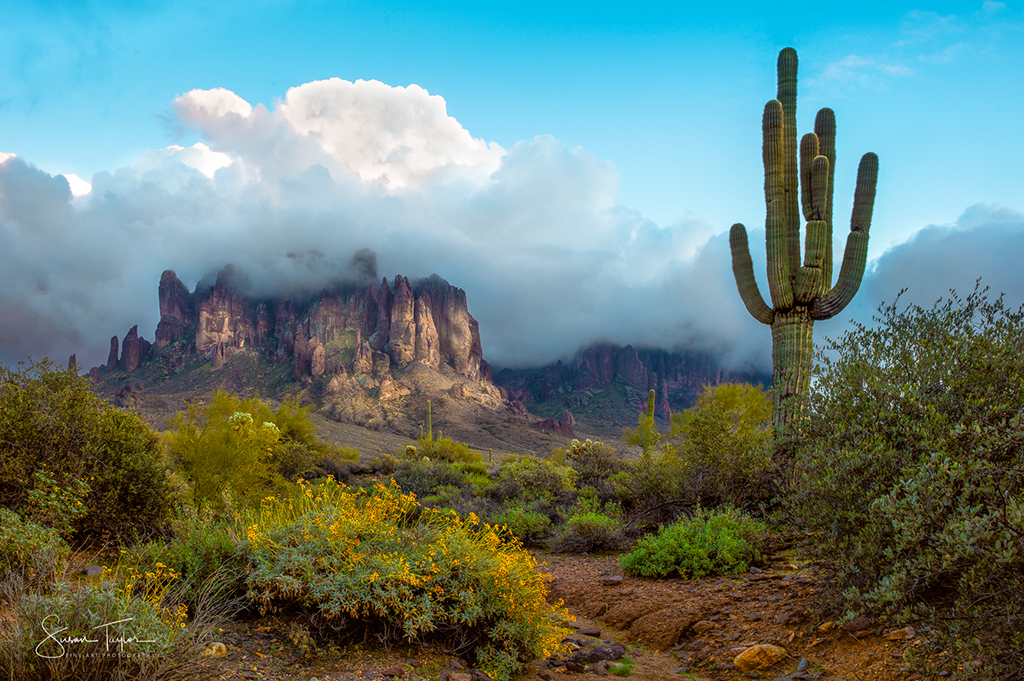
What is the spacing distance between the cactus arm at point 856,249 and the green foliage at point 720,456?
9.43ft

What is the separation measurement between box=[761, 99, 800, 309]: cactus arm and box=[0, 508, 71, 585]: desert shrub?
12.6 m

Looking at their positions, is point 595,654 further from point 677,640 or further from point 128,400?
point 128,400

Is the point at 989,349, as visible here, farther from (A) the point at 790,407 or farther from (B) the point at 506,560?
(B) the point at 506,560

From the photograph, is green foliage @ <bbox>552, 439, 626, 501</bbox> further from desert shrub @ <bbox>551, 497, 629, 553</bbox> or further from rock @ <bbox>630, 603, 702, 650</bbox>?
rock @ <bbox>630, 603, 702, 650</bbox>

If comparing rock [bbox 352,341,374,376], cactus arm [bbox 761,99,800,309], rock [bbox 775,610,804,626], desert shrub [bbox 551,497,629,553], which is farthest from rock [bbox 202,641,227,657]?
rock [bbox 352,341,374,376]

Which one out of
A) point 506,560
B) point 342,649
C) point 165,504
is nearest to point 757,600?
point 506,560

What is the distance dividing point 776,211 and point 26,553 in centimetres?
1396

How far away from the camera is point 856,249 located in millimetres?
12508

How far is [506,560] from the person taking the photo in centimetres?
587

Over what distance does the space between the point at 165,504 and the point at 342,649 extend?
4345 mm

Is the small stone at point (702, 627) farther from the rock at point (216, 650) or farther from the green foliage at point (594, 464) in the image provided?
the green foliage at point (594, 464)

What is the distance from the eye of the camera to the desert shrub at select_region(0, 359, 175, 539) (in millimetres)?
6730

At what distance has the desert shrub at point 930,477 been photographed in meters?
3.64

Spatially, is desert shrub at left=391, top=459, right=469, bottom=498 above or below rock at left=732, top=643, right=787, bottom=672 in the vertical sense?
below
